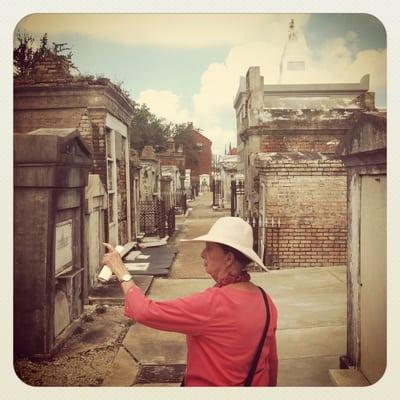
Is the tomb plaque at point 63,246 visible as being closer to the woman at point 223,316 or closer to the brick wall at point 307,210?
the woman at point 223,316

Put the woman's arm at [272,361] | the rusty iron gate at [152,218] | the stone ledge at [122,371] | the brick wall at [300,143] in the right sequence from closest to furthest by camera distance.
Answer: the woman's arm at [272,361], the stone ledge at [122,371], the brick wall at [300,143], the rusty iron gate at [152,218]

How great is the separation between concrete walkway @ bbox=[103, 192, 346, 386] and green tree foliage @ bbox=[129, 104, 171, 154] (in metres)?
0.40

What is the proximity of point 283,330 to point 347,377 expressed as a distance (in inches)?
14.8

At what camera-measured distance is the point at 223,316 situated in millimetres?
Result: 1591

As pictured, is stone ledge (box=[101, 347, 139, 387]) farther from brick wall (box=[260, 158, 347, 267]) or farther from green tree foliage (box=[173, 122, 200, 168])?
green tree foliage (box=[173, 122, 200, 168])

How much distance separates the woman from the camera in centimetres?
158

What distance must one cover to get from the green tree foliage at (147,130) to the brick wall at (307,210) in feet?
1.82

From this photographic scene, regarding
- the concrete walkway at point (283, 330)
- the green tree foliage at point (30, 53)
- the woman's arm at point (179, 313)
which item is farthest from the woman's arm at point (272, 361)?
the green tree foliage at point (30, 53)

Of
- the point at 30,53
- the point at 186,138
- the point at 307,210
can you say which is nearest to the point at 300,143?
the point at 307,210

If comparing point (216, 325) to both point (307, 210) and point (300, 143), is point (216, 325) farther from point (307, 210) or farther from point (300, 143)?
point (300, 143)

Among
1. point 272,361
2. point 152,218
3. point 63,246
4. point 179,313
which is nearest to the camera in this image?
point 179,313

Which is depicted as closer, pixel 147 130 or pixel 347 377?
pixel 347 377

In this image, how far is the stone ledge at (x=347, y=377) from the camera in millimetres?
2354

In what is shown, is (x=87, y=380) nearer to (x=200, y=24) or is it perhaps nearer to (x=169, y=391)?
(x=169, y=391)
